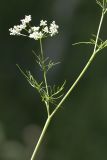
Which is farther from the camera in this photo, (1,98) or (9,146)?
(1,98)

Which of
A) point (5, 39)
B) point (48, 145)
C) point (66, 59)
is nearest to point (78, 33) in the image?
point (66, 59)

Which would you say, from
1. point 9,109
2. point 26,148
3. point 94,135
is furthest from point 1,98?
point 94,135

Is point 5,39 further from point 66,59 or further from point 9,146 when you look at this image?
point 9,146

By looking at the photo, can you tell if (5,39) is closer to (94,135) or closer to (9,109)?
(9,109)

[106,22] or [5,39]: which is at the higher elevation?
[5,39]

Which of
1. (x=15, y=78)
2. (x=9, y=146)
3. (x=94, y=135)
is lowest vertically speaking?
(x=94, y=135)

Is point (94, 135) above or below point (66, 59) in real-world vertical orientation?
below
